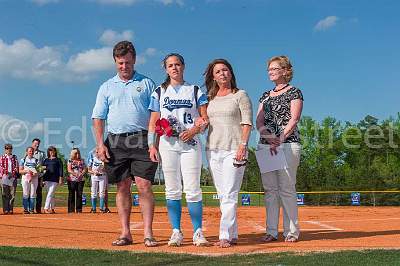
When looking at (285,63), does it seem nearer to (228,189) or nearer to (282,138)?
(282,138)

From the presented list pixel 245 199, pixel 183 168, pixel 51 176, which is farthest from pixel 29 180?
pixel 245 199

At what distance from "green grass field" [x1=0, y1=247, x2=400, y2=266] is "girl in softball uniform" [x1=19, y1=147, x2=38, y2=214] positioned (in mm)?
9600

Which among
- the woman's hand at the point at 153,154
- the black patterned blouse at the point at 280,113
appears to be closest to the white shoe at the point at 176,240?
the woman's hand at the point at 153,154

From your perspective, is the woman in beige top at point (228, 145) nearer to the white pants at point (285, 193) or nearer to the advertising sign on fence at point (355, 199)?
the white pants at point (285, 193)

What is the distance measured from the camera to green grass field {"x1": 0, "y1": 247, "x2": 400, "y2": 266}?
4.91 m

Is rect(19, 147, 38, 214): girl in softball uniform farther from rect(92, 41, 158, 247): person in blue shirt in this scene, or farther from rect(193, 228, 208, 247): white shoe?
rect(193, 228, 208, 247): white shoe

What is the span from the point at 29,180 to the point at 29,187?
206 mm

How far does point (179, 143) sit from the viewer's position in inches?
244

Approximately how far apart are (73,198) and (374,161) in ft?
194

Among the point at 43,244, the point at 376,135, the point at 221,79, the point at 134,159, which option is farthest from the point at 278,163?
the point at 376,135

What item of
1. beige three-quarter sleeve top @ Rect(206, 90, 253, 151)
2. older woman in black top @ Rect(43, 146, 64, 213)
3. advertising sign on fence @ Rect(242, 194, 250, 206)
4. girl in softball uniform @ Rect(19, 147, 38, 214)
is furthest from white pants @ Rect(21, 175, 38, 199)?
advertising sign on fence @ Rect(242, 194, 250, 206)

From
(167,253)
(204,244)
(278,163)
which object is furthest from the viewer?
(278,163)

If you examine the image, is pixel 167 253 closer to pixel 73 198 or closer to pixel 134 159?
pixel 134 159

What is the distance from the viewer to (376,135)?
7612 centimetres
